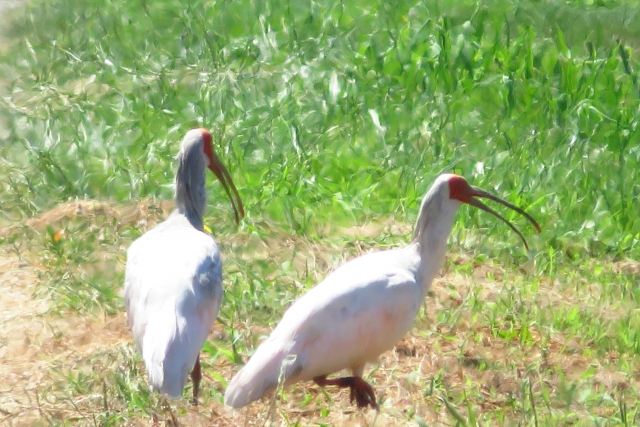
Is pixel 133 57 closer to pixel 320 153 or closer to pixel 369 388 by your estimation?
pixel 320 153

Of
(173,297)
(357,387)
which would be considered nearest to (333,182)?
(357,387)

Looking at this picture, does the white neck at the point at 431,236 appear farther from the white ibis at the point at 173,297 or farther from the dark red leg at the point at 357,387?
the white ibis at the point at 173,297

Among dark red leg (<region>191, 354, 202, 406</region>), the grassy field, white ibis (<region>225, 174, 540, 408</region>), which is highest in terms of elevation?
white ibis (<region>225, 174, 540, 408</region>)

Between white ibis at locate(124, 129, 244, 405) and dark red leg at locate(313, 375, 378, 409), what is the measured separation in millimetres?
584

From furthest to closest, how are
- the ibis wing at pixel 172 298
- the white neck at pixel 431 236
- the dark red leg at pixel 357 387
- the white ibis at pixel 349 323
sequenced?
the white neck at pixel 431 236, the dark red leg at pixel 357 387, the white ibis at pixel 349 323, the ibis wing at pixel 172 298

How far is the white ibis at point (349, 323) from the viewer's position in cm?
489

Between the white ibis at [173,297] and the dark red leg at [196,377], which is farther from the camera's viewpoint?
the dark red leg at [196,377]

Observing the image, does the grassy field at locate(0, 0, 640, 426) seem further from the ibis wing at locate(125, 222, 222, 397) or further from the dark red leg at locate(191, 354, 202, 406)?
the ibis wing at locate(125, 222, 222, 397)

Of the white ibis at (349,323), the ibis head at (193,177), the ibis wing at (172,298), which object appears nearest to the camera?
the ibis wing at (172,298)

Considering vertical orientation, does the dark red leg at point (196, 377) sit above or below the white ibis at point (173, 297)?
below

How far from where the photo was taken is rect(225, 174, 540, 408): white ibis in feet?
16.1

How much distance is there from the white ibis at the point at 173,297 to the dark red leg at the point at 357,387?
1.92 feet

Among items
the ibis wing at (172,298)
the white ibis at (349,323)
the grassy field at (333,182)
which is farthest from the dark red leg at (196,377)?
the white ibis at (349,323)

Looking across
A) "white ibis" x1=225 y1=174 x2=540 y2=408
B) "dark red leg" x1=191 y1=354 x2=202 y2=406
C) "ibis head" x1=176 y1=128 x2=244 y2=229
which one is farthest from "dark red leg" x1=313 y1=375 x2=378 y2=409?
"ibis head" x1=176 y1=128 x2=244 y2=229
